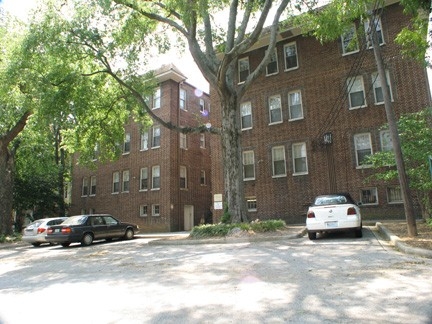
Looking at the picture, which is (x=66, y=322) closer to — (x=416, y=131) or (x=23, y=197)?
(x=416, y=131)

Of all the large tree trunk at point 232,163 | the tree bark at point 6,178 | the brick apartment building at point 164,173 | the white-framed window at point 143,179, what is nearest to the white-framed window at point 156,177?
the brick apartment building at point 164,173

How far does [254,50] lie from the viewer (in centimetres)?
2370

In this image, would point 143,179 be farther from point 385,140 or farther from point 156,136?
point 385,140

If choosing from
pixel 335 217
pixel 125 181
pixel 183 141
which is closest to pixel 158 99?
pixel 183 141

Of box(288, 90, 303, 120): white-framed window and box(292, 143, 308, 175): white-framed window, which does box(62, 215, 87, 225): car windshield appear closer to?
box(292, 143, 308, 175): white-framed window

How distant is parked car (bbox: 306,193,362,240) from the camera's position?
37.4 feet

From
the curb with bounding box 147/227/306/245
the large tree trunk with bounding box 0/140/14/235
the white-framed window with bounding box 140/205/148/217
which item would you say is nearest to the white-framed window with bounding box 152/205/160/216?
the white-framed window with bounding box 140/205/148/217

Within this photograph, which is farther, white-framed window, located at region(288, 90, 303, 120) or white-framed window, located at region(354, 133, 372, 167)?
white-framed window, located at region(288, 90, 303, 120)

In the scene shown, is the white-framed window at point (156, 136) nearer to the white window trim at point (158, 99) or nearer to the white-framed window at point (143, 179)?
the white window trim at point (158, 99)

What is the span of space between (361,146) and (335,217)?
9362 millimetres

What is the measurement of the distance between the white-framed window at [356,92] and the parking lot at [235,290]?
12774 mm

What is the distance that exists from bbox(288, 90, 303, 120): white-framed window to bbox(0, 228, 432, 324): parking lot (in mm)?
13643

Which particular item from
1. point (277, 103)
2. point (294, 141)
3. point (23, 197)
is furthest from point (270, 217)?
point (23, 197)

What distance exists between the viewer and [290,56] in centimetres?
2236
